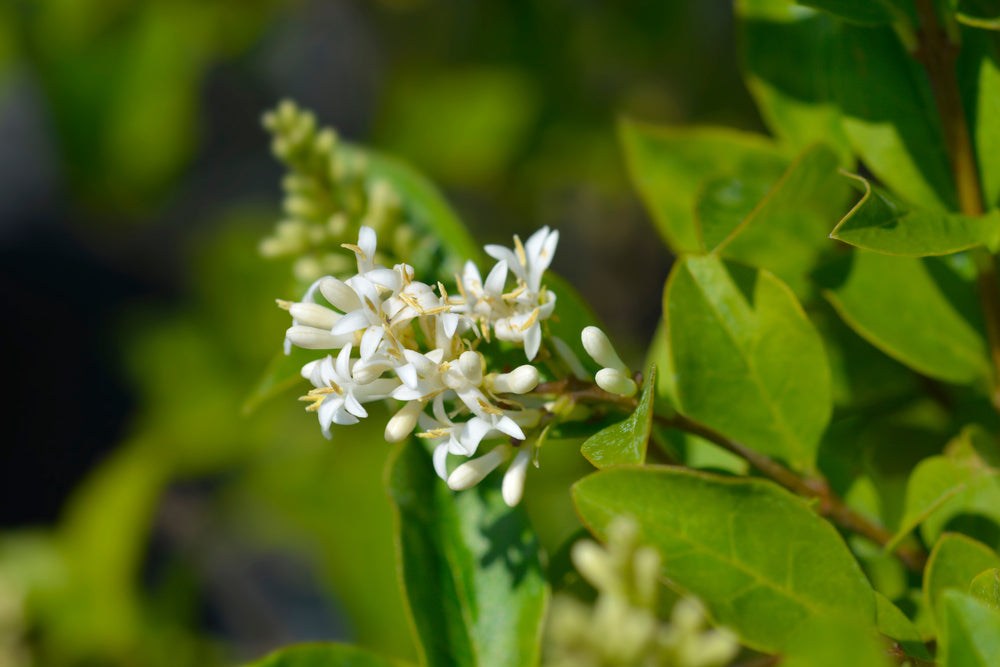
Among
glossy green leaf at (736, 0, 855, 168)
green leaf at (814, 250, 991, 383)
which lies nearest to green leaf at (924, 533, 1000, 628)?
green leaf at (814, 250, 991, 383)

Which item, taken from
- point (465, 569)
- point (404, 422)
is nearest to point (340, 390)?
point (404, 422)


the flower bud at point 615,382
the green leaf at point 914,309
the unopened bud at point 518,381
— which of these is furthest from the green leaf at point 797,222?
the unopened bud at point 518,381

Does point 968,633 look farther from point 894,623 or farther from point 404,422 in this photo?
point 404,422

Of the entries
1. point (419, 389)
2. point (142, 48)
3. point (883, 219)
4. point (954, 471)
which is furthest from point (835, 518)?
point (142, 48)

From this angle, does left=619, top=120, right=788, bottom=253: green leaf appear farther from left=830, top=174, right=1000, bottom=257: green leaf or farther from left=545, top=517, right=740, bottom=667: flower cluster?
left=545, top=517, right=740, bottom=667: flower cluster

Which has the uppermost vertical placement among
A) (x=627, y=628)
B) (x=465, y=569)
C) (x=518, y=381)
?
(x=518, y=381)

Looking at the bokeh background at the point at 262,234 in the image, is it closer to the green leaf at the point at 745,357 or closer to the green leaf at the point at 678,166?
the green leaf at the point at 678,166

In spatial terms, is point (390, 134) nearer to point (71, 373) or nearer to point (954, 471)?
point (954, 471)

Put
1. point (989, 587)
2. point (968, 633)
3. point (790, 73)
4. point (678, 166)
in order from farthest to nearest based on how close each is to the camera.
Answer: point (678, 166), point (790, 73), point (989, 587), point (968, 633)
